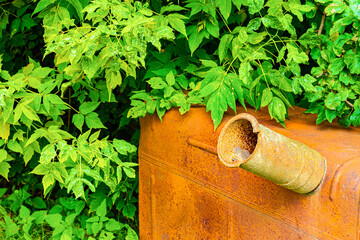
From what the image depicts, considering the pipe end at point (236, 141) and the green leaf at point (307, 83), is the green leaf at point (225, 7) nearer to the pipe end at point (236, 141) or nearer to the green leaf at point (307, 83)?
the green leaf at point (307, 83)

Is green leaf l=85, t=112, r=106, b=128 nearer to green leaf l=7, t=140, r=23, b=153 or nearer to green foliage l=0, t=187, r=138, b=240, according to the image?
green leaf l=7, t=140, r=23, b=153

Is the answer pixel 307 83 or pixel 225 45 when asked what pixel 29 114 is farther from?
pixel 307 83

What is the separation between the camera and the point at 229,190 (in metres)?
2.11

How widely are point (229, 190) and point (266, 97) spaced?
501 millimetres

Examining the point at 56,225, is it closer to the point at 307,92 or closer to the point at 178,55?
the point at 178,55

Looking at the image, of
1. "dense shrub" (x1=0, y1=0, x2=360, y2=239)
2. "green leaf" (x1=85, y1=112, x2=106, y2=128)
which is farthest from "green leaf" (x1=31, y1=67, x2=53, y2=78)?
"green leaf" (x1=85, y1=112, x2=106, y2=128)

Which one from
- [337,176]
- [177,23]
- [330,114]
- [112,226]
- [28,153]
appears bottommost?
[112,226]

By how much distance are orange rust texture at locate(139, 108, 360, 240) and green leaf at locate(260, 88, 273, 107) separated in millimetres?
116

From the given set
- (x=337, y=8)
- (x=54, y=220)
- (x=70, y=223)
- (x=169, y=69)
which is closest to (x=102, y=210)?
(x=70, y=223)

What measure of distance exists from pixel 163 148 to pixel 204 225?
53 cm

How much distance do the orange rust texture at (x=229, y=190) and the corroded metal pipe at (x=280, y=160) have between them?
0.07 m

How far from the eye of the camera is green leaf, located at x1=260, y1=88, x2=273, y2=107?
6.86 ft

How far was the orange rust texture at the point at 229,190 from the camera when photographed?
162cm

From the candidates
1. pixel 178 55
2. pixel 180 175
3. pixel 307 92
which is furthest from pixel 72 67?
pixel 307 92
